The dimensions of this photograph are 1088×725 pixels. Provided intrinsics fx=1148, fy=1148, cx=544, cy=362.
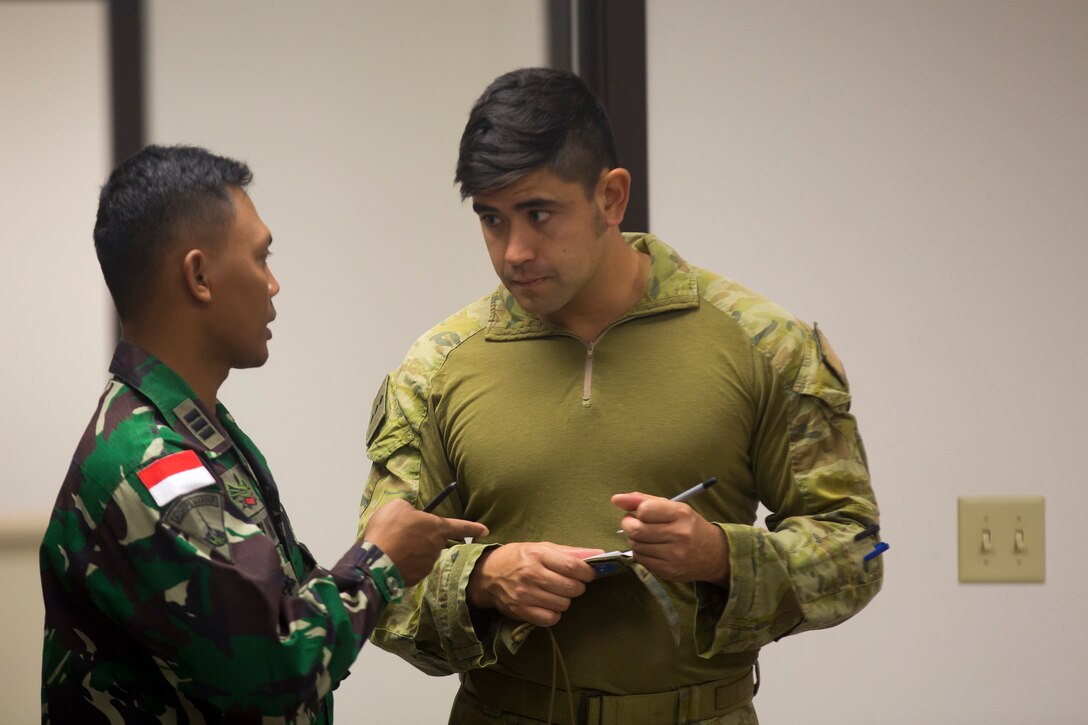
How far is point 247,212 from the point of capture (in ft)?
4.10

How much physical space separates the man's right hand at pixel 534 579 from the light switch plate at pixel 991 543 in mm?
1026

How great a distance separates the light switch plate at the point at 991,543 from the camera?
2.12m

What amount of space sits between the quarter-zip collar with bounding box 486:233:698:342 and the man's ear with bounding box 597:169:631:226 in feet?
0.26

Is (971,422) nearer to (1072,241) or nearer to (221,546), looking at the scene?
(1072,241)

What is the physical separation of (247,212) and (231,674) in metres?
0.50

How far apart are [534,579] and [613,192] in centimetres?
52

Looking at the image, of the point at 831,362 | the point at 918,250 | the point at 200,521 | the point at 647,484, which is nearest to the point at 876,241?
the point at 918,250

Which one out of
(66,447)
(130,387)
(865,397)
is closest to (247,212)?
(130,387)

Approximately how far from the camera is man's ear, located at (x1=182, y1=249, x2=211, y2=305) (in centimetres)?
118

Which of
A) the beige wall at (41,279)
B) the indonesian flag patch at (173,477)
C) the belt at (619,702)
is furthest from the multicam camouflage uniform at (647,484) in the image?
the beige wall at (41,279)

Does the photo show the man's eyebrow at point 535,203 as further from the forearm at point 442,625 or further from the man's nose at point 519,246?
the forearm at point 442,625

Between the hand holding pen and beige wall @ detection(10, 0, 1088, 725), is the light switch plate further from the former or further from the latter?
the hand holding pen

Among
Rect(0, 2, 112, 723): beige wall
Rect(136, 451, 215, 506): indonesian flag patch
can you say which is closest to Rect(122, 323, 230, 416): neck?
Rect(136, 451, 215, 506): indonesian flag patch

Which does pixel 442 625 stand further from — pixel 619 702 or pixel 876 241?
pixel 876 241
